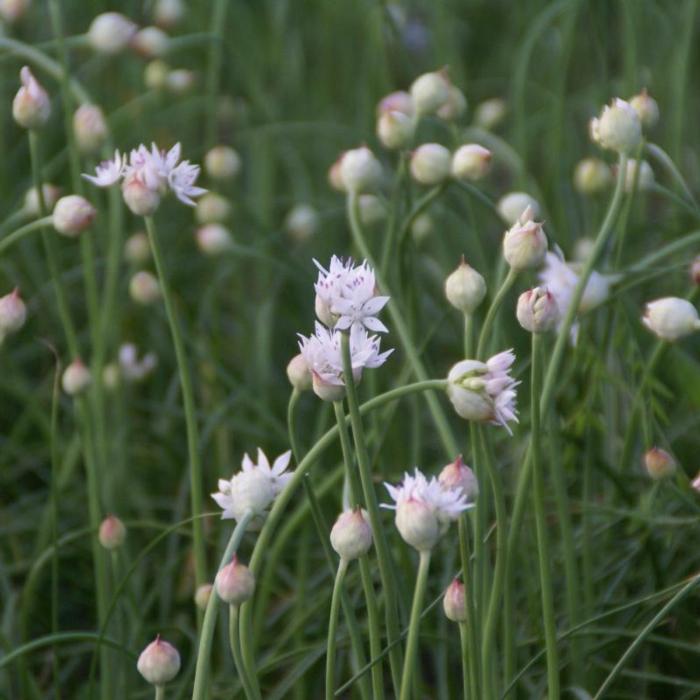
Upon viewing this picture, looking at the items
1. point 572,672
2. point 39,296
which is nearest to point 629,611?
point 572,672

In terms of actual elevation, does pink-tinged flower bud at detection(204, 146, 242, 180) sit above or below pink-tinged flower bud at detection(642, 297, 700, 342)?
above

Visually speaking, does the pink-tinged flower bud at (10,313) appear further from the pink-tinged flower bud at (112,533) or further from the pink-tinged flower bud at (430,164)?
the pink-tinged flower bud at (430,164)

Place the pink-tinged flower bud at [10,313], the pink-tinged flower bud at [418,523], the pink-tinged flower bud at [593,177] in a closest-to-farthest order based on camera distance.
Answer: the pink-tinged flower bud at [418,523] → the pink-tinged flower bud at [10,313] → the pink-tinged flower bud at [593,177]

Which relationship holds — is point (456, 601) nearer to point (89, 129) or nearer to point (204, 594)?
point (204, 594)

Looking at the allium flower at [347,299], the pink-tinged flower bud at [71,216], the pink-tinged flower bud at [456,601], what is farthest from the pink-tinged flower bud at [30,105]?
the pink-tinged flower bud at [456,601]

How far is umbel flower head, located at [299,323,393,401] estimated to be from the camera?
698 millimetres

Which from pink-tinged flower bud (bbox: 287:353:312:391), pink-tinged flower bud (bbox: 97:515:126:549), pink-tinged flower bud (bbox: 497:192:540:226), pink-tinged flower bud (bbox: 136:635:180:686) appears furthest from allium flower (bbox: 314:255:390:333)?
pink-tinged flower bud (bbox: 497:192:540:226)

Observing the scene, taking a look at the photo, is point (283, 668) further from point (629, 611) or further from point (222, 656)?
point (629, 611)

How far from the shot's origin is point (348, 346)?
67 centimetres

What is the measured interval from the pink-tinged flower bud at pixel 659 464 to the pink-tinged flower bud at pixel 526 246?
0.22 metres

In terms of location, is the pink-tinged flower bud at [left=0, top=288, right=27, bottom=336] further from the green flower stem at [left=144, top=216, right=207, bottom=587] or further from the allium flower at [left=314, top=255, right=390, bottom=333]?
the allium flower at [left=314, top=255, right=390, bottom=333]

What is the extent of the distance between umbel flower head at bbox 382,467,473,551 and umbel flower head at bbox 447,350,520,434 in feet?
0.16

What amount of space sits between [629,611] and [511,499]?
0.59ft

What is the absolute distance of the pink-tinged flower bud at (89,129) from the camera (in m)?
1.16
